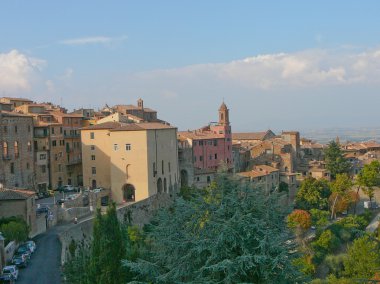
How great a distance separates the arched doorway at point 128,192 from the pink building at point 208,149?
1077 centimetres

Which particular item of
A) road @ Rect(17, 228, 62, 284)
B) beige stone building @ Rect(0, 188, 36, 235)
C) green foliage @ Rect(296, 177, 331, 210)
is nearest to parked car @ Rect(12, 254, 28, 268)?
road @ Rect(17, 228, 62, 284)

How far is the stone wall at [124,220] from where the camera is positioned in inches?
1353

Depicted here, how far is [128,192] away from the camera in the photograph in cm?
5378

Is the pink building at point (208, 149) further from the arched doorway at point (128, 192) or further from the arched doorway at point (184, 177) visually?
the arched doorway at point (128, 192)

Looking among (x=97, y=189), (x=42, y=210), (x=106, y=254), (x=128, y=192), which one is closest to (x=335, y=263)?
(x=128, y=192)

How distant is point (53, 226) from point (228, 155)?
115 feet

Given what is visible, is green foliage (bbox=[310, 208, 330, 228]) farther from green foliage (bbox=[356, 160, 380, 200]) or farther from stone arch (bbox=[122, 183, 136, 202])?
stone arch (bbox=[122, 183, 136, 202])

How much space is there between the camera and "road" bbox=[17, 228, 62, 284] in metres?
26.8

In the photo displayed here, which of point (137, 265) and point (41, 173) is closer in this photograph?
point (137, 265)

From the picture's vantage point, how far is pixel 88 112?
7594 centimetres

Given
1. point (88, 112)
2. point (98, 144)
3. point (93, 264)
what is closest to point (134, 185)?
point (98, 144)

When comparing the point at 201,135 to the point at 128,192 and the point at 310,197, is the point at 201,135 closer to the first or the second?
the point at 310,197

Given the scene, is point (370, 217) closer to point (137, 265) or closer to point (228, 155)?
Answer: point (228, 155)

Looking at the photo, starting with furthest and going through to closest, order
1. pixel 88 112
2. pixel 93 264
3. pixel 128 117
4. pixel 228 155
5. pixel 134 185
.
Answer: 1. pixel 88 112
2. pixel 228 155
3. pixel 128 117
4. pixel 134 185
5. pixel 93 264
